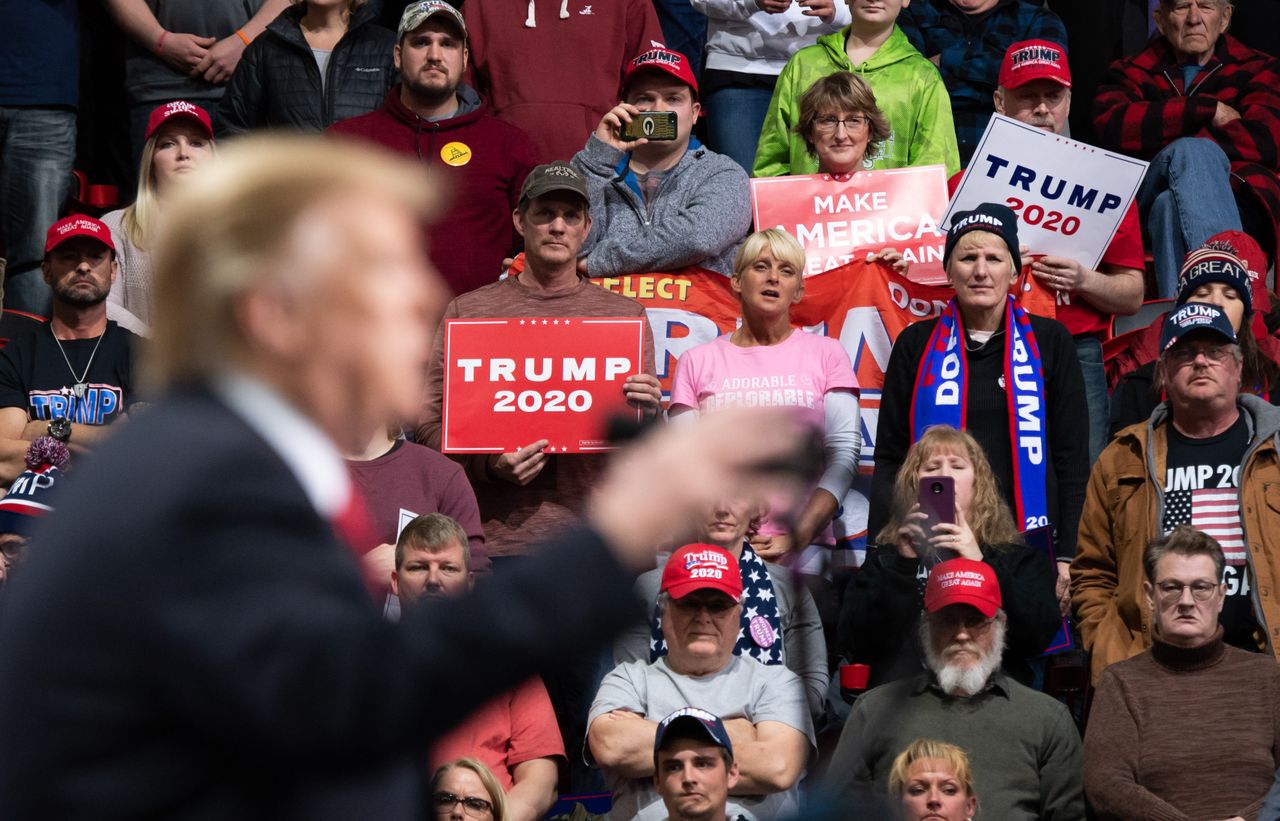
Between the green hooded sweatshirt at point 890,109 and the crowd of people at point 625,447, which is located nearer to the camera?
the crowd of people at point 625,447

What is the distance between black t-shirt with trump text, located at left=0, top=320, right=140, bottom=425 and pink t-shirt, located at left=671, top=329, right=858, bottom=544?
2.37 meters

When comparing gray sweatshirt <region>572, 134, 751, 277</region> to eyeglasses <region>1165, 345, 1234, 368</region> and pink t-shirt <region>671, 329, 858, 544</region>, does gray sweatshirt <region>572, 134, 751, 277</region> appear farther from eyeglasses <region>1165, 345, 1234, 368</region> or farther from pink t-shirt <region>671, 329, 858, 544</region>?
eyeglasses <region>1165, 345, 1234, 368</region>

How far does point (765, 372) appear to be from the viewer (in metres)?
7.30

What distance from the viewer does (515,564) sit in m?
1.93

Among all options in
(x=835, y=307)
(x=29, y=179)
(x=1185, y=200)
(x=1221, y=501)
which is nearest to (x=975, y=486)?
(x=1221, y=501)

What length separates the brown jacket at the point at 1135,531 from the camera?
6.73 metres

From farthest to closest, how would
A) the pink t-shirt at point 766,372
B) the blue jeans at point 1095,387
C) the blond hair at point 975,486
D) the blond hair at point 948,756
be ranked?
the blue jeans at point 1095,387
the pink t-shirt at point 766,372
the blond hair at point 975,486
the blond hair at point 948,756

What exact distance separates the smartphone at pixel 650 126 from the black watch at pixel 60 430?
8.97ft

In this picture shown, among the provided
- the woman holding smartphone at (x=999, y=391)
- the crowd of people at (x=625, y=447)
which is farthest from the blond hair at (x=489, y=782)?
the woman holding smartphone at (x=999, y=391)

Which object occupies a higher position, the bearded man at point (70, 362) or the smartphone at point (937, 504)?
the bearded man at point (70, 362)

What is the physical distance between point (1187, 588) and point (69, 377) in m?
4.59

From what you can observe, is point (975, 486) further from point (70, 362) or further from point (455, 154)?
point (70, 362)

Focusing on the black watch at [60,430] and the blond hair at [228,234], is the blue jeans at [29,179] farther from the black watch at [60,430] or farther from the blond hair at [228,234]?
the blond hair at [228,234]

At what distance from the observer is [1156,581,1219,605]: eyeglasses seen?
642 cm
